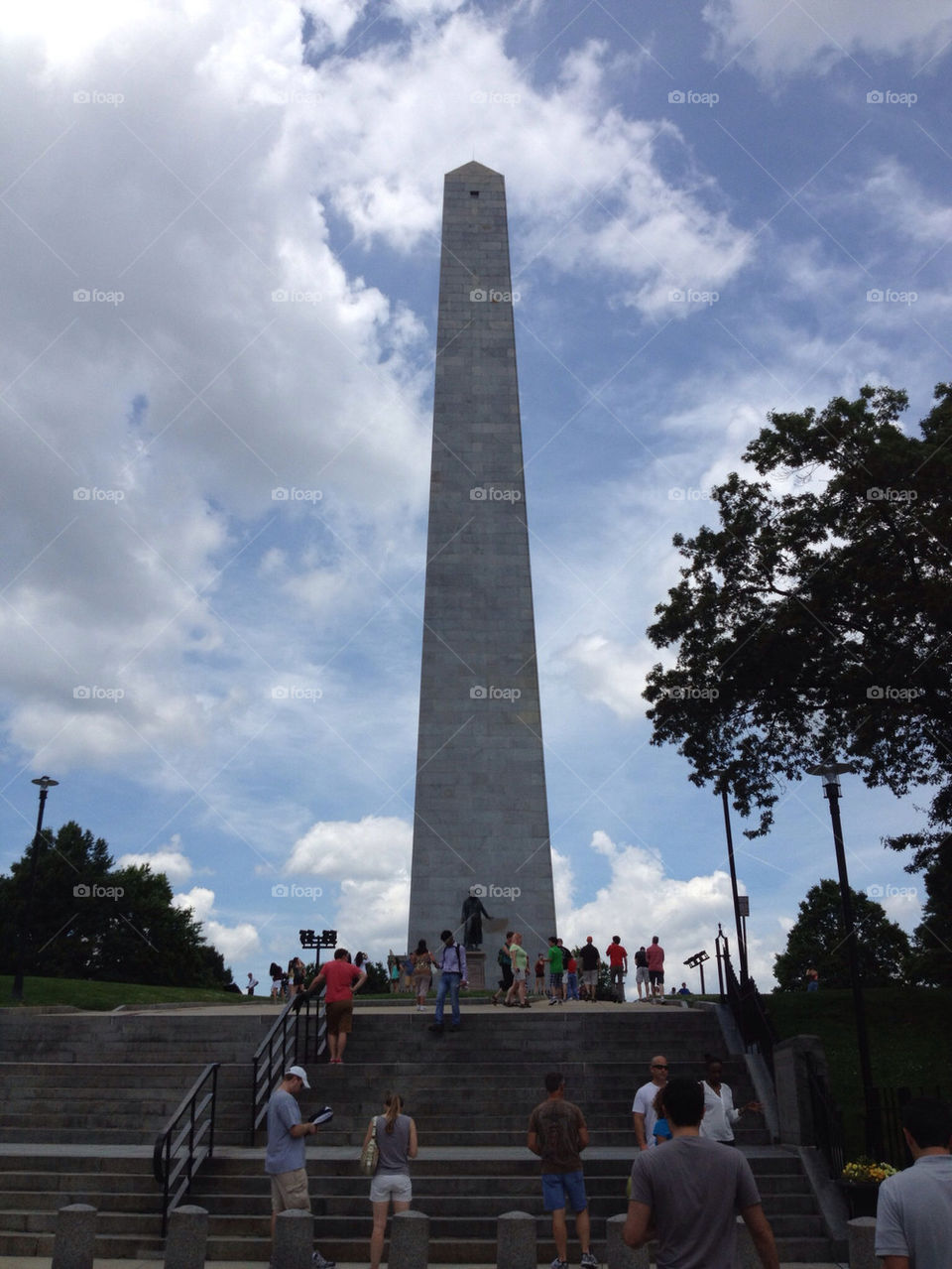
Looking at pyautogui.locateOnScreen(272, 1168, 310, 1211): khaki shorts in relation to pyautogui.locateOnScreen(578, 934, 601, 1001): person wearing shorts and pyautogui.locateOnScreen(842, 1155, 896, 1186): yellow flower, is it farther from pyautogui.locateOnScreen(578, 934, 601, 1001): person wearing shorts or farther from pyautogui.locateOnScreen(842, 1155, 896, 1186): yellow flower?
pyautogui.locateOnScreen(578, 934, 601, 1001): person wearing shorts

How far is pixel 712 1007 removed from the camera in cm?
1670

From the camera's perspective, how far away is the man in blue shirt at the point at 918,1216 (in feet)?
12.6

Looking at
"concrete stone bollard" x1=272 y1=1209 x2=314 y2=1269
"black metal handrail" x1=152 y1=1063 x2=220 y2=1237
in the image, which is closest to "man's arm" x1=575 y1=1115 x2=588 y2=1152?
"concrete stone bollard" x1=272 y1=1209 x2=314 y2=1269

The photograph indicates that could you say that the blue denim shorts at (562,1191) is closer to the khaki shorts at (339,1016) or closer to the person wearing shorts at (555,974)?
the khaki shorts at (339,1016)

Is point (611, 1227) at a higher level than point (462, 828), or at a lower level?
lower

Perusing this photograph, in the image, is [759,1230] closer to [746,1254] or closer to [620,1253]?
[620,1253]

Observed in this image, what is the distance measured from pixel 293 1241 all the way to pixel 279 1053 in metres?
6.28

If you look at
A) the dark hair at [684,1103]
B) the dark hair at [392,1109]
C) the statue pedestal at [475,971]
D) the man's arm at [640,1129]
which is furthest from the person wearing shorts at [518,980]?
the dark hair at [684,1103]

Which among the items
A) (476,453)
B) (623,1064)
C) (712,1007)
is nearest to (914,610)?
(712,1007)

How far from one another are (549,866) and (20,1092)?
18.9 m

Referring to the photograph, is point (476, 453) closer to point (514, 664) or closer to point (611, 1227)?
point (514, 664)

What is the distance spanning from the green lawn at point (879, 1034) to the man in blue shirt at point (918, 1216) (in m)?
9.37

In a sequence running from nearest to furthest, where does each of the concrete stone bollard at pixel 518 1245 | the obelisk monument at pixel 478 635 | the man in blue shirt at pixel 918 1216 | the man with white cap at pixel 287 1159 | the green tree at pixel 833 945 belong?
the man in blue shirt at pixel 918 1216 < the concrete stone bollard at pixel 518 1245 < the man with white cap at pixel 287 1159 < the obelisk monument at pixel 478 635 < the green tree at pixel 833 945

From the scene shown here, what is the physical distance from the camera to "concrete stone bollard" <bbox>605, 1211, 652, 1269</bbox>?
22.8ft
